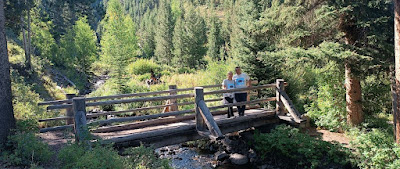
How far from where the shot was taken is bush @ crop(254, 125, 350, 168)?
728cm

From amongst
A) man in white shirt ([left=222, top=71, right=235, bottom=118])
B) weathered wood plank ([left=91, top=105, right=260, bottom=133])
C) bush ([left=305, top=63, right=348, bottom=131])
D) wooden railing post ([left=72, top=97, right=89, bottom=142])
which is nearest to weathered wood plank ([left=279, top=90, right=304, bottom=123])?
bush ([left=305, top=63, right=348, bottom=131])

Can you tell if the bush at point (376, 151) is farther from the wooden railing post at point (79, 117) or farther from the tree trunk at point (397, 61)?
the wooden railing post at point (79, 117)

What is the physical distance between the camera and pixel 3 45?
19.7ft

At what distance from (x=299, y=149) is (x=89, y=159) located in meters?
5.43

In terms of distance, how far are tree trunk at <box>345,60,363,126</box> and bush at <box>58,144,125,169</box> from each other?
699cm

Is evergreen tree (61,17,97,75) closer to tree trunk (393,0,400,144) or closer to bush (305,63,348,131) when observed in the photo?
bush (305,63,348,131)

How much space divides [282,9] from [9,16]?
15.5m

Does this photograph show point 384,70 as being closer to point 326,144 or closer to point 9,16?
point 326,144

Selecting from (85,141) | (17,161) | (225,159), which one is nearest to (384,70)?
(225,159)

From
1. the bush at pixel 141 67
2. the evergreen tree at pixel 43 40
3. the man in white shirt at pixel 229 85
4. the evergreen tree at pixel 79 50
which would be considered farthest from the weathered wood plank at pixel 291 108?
the evergreen tree at pixel 43 40

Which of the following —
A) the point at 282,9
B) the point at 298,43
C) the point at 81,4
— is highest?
the point at 81,4

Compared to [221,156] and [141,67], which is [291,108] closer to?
[221,156]

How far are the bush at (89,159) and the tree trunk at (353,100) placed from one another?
6993mm

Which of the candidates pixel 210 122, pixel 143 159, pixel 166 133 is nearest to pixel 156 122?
pixel 166 133
